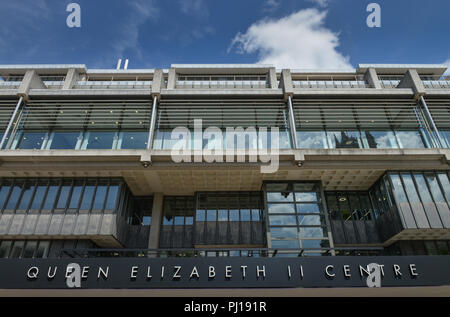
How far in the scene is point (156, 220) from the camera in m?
22.9

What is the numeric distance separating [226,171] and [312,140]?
660 cm

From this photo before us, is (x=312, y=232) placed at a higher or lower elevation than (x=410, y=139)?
lower

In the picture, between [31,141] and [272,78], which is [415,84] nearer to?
[272,78]

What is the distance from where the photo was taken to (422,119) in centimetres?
2122

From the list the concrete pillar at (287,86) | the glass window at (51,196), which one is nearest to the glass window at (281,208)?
the concrete pillar at (287,86)

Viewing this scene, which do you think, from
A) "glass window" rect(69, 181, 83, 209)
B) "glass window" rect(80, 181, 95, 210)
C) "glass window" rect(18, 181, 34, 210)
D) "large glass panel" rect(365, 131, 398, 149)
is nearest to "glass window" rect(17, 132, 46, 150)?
"glass window" rect(18, 181, 34, 210)

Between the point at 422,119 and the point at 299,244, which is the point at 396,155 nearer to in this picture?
the point at 422,119

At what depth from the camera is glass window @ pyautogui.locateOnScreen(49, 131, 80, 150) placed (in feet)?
66.2

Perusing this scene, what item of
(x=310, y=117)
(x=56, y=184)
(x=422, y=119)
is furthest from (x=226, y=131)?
(x=422, y=119)

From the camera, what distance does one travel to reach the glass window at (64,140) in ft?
66.2

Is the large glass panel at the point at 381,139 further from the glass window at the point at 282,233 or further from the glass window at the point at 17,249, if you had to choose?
the glass window at the point at 17,249

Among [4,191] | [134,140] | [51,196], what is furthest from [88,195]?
[4,191]

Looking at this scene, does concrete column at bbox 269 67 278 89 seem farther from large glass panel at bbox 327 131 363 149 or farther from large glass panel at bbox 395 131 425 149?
large glass panel at bbox 395 131 425 149
